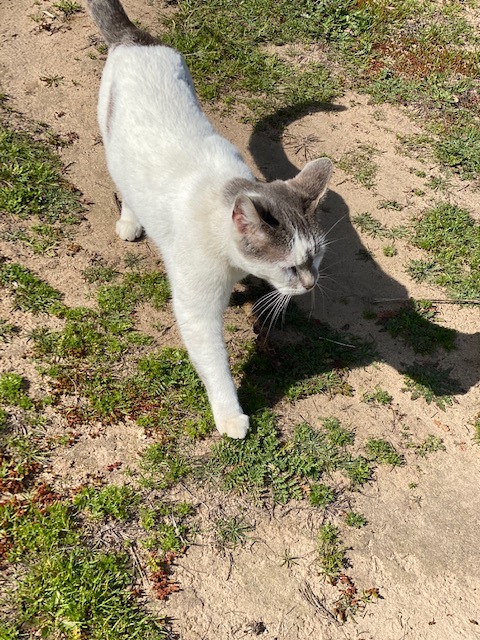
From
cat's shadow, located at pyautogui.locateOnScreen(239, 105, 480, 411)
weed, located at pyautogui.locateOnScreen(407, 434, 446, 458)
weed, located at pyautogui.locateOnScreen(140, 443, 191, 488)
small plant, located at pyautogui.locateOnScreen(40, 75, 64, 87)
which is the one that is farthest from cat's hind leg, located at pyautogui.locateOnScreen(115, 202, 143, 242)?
weed, located at pyautogui.locateOnScreen(407, 434, 446, 458)

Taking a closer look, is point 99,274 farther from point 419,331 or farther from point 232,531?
point 419,331

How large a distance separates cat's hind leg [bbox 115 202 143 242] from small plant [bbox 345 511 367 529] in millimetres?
2932

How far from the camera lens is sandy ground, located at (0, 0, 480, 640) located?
3686 mm

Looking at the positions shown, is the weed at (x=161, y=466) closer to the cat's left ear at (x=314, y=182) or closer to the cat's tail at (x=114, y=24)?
the cat's left ear at (x=314, y=182)

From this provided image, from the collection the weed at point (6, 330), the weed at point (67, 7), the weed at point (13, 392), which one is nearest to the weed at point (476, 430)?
the weed at point (13, 392)

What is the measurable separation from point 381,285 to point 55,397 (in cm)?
305

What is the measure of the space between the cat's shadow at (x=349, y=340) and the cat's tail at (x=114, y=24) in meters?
2.29

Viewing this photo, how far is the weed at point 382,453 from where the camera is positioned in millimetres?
4441

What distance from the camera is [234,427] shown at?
165 inches

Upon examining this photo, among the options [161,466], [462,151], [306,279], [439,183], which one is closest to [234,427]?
[161,466]

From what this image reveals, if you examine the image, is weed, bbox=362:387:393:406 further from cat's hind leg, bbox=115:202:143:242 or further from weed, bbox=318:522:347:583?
cat's hind leg, bbox=115:202:143:242

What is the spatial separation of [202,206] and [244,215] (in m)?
0.50

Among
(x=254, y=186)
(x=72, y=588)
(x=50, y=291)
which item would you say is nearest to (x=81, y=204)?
(x=50, y=291)

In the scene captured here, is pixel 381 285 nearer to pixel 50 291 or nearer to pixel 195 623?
pixel 50 291
